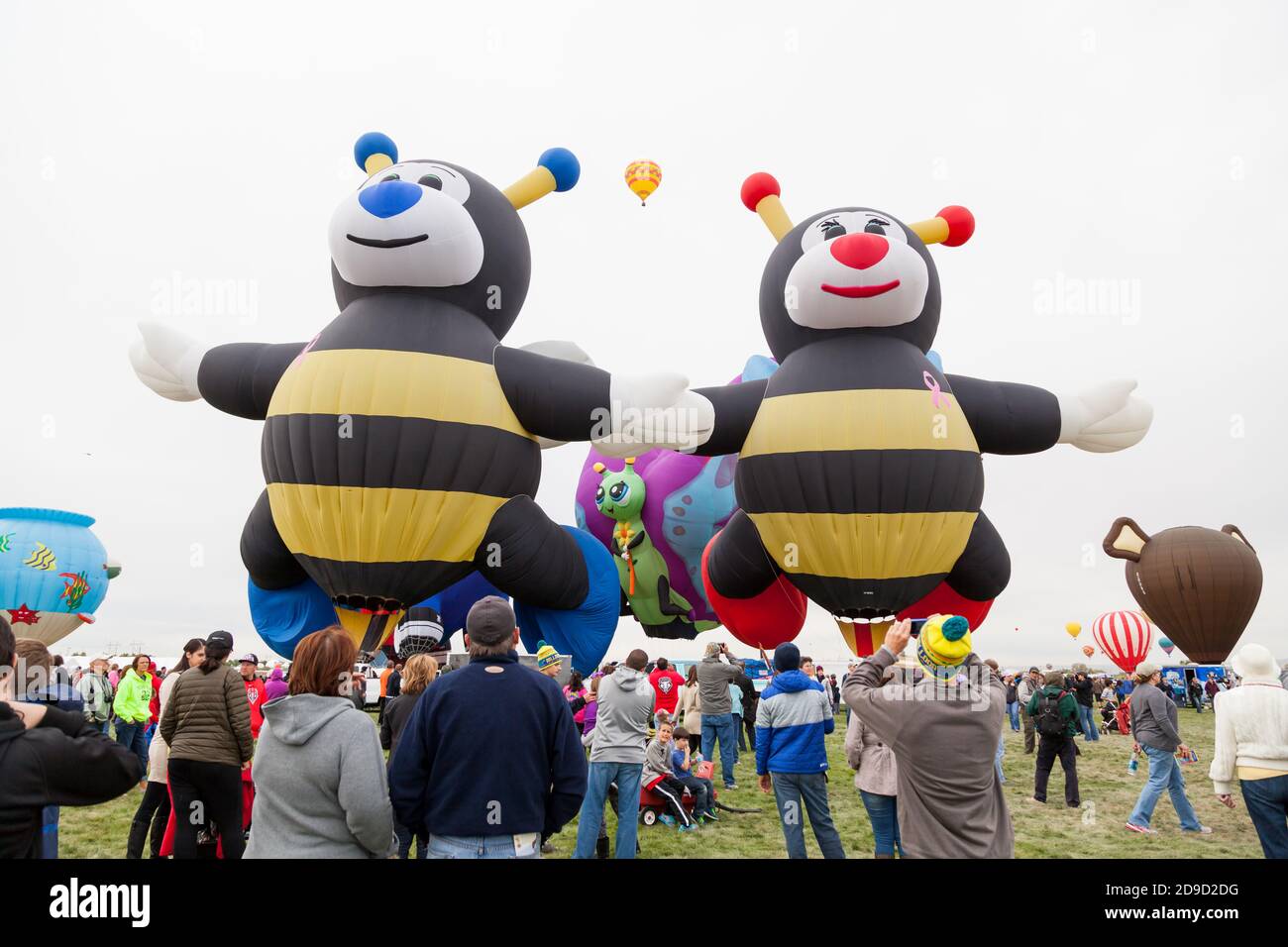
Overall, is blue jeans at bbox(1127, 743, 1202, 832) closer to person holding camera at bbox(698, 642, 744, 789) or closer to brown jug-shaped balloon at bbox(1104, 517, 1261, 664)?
person holding camera at bbox(698, 642, 744, 789)

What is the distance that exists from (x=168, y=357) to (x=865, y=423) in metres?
6.21

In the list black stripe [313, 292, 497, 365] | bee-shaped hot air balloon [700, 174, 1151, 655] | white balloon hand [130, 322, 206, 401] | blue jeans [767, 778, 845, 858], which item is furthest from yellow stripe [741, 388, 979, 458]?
white balloon hand [130, 322, 206, 401]

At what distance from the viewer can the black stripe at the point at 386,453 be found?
6879mm

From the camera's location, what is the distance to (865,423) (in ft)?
25.1

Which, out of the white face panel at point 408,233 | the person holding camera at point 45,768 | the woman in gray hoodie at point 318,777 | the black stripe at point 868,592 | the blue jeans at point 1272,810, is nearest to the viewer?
the person holding camera at point 45,768

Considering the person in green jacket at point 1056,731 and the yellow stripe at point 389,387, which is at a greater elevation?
the yellow stripe at point 389,387

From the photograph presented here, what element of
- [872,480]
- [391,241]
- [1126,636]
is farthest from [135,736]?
[1126,636]

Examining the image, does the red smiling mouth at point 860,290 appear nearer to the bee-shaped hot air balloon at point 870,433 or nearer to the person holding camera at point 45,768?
the bee-shaped hot air balloon at point 870,433

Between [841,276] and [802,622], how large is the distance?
3667 millimetres

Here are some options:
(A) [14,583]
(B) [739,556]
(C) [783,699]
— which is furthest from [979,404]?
(A) [14,583]

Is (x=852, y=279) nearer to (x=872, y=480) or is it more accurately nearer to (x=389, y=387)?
(x=872, y=480)

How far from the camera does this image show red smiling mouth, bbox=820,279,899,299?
7.91 meters

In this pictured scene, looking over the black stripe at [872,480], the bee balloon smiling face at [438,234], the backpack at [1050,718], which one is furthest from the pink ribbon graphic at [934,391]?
the bee balloon smiling face at [438,234]

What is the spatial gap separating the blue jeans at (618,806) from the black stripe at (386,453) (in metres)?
2.84
